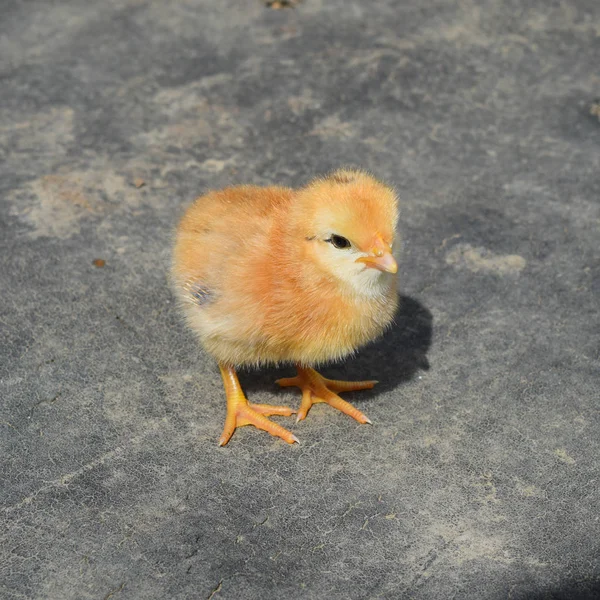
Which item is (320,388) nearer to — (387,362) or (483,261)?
(387,362)

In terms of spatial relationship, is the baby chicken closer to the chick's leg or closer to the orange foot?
the chick's leg

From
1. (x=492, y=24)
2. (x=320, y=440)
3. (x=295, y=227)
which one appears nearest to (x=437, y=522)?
(x=320, y=440)

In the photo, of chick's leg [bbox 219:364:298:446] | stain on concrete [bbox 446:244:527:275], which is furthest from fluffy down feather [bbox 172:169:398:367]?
stain on concrete [bbox 446:244:527:275]

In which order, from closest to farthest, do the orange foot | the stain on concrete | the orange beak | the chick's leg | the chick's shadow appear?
the orange beak < the chick's leg < the orange foot < the chick's shadow < the stain on concrete

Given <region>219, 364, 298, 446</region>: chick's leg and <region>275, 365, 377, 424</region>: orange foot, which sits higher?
<region>219, 364, 298, 446</region>: chick's leg

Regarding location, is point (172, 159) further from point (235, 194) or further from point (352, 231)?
point (352, 231)

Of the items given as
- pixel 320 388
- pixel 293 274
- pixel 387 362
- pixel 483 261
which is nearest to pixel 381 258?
pixel 293 274

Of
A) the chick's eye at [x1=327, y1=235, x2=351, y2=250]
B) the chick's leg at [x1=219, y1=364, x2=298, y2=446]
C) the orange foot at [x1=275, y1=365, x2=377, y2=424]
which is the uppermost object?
the chick's eye at [x1=327, y1=235, x2=351, y2=250]
